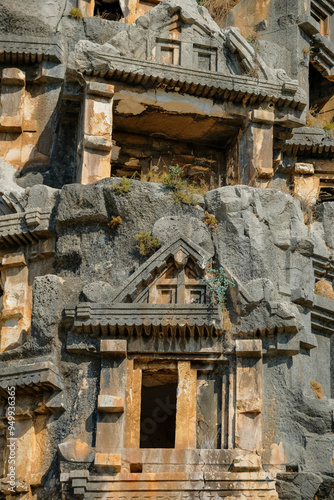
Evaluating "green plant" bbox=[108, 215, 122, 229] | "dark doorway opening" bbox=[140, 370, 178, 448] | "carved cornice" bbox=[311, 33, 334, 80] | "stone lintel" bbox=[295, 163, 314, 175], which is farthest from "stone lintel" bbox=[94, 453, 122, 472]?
"carved cornice" bbox=[311, 33, 334, 80]

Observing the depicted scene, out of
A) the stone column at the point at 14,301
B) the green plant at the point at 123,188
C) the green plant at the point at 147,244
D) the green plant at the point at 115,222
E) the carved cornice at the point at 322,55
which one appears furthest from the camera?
the carved cornice at the point at 322,55

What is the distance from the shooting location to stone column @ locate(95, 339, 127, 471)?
1578 centimetres

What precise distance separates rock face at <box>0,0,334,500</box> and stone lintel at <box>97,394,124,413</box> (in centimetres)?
3

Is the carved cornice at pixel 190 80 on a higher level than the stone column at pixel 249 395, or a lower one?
higher

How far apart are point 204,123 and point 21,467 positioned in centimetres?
808

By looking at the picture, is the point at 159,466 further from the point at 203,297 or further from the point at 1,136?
the point at 1,136

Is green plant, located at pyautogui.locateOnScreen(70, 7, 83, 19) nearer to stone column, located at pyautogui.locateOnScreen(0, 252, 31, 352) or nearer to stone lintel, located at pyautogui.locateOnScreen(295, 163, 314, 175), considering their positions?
stone lintel, located at pyautogui.locateOnScreen(295, 163, 314, 175)

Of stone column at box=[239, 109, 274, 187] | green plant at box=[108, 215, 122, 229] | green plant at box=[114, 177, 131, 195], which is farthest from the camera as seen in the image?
stone column at box=[239, 109, 274, 187]

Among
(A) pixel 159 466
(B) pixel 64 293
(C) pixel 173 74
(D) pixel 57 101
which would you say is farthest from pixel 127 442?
(D) pixel 57 101

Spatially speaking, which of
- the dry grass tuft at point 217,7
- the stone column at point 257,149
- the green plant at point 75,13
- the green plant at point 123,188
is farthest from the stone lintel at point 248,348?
the dry grass tuft at point 217,7

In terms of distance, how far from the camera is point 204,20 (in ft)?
68.9

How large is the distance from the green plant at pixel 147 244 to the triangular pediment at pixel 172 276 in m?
0.27

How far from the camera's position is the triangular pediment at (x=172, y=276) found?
16.8 meters

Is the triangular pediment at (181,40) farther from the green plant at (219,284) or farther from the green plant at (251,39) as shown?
the green plant at (219,284)
